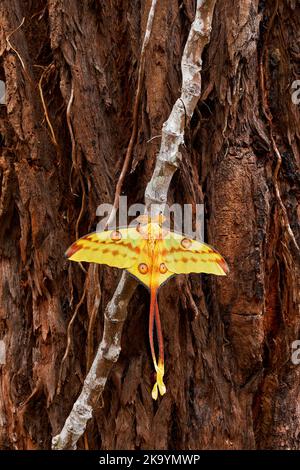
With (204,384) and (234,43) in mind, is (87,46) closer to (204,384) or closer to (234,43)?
(234,43)

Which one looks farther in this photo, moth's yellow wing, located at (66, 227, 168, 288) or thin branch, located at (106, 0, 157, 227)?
thin branch, located at (106, 0, 157, 227)

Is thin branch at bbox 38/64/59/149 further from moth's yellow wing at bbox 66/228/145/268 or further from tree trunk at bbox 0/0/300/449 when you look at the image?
moth's yellow wing at bbox 66/228/145/268

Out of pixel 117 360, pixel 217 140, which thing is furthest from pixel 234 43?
pixel 117 360

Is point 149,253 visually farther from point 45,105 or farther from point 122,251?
point 45,105

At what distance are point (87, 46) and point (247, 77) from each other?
1.47 feet

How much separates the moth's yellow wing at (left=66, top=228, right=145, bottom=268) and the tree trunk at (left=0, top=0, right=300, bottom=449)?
300 millimetres

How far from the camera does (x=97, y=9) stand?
61.8 inches

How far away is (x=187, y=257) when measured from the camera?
4.05 ft

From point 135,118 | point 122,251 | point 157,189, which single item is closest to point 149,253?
point 122,251

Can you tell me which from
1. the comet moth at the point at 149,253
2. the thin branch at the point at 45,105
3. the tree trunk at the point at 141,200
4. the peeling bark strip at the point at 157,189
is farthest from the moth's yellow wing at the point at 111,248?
the thin branch at the point at 45,105

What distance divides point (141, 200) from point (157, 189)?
0.17m

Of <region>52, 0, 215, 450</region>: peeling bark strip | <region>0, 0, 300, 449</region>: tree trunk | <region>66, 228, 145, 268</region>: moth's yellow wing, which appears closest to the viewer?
<region>66, 228, 145, 268</region>: moth's yellow wing

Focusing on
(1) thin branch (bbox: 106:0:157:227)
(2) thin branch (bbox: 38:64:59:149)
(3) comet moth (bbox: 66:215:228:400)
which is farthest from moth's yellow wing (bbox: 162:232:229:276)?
(2) thin branch (bbox: 38:64:59:149)

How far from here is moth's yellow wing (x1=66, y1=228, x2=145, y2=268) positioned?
1.21 metres
